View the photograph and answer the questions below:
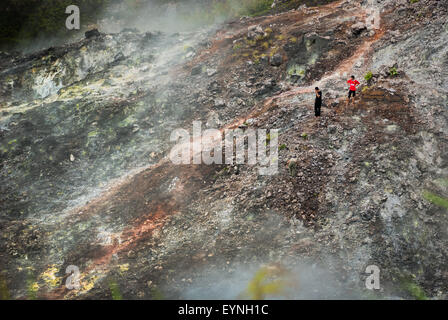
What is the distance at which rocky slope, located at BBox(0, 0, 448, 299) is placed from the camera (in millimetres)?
10938

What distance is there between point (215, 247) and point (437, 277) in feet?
24.4

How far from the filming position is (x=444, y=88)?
14.3 m

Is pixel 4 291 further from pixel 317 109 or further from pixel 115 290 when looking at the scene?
pixel 317 109

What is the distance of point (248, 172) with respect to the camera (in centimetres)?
1437

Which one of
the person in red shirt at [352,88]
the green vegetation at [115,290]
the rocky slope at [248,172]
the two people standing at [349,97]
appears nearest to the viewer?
the green vegetation at [115,290]

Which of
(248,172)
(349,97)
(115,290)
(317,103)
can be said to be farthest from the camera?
(349,97)

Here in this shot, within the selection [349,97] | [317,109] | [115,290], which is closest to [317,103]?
[317,109]

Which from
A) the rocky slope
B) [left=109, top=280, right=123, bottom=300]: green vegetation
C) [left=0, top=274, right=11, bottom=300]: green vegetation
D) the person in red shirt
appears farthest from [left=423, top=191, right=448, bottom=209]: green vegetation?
[left=0, top=274, right=11, bottom=300]: green vegetation

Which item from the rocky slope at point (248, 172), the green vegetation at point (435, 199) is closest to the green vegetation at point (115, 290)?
the rocky slope at point (248, 172)

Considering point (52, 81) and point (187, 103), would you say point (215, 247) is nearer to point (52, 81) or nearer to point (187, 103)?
point (187, 103)

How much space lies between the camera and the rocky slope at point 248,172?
10.9 meters

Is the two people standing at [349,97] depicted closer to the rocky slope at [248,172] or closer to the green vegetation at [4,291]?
the rocky slope at [248,172]

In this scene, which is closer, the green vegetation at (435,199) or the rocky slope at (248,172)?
the rocky slope at (248,172)
